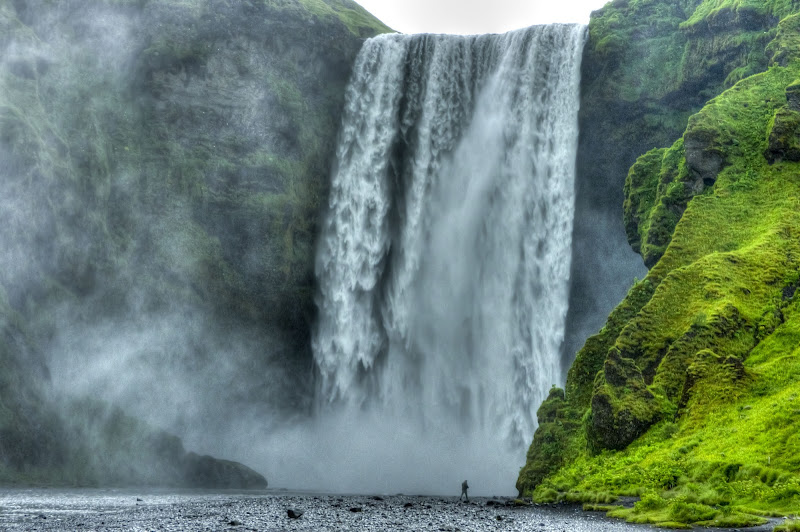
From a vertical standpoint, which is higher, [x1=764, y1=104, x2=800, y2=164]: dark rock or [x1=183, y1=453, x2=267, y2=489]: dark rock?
[x1=764, y1=104, x2=800, y2=164]: dark rock

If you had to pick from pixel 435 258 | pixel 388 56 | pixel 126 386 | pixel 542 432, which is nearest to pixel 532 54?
pixel 388 56

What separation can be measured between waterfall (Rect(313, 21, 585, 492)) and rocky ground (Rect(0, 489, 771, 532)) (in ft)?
54.2

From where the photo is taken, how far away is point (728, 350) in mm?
29328

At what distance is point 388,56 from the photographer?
57406 mm

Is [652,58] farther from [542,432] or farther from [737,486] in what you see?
[737,486]

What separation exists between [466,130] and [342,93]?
382 inches

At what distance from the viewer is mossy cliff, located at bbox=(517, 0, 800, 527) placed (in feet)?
75.0

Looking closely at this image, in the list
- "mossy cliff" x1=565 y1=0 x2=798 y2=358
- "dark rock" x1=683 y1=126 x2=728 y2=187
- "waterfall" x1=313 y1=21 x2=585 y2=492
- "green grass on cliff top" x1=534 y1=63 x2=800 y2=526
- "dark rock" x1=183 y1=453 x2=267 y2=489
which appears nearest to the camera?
"green grass on cliff top" x1=534 y1=63 x2=800 y2=526

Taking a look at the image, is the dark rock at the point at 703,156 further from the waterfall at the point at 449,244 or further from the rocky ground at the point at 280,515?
the rocky ground at the point at 280,515

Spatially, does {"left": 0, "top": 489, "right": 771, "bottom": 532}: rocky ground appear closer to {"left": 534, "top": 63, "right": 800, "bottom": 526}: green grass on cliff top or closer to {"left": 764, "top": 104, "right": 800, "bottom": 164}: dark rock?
{"left": 534, "top": 63, "right": 800, "bottom": 526}: green grass on cliff top

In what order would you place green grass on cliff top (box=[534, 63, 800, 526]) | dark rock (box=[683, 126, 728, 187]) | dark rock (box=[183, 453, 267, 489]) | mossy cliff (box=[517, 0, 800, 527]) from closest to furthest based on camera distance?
green grass on cliff top (box=[534, 63, 800, 526]), mossy cliff (box=[517, 0, 800, 527]), dark rock (box=[683, 126, 728, 187]), dark rock (box=[183, 453, 267, 489])

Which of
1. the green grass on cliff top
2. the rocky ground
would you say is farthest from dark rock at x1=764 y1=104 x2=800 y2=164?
the rocky ground

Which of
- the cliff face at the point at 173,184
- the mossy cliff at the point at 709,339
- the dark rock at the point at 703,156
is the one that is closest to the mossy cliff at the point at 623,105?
the mossy cliff at the point at 709,339

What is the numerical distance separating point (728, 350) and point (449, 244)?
26046 mm
